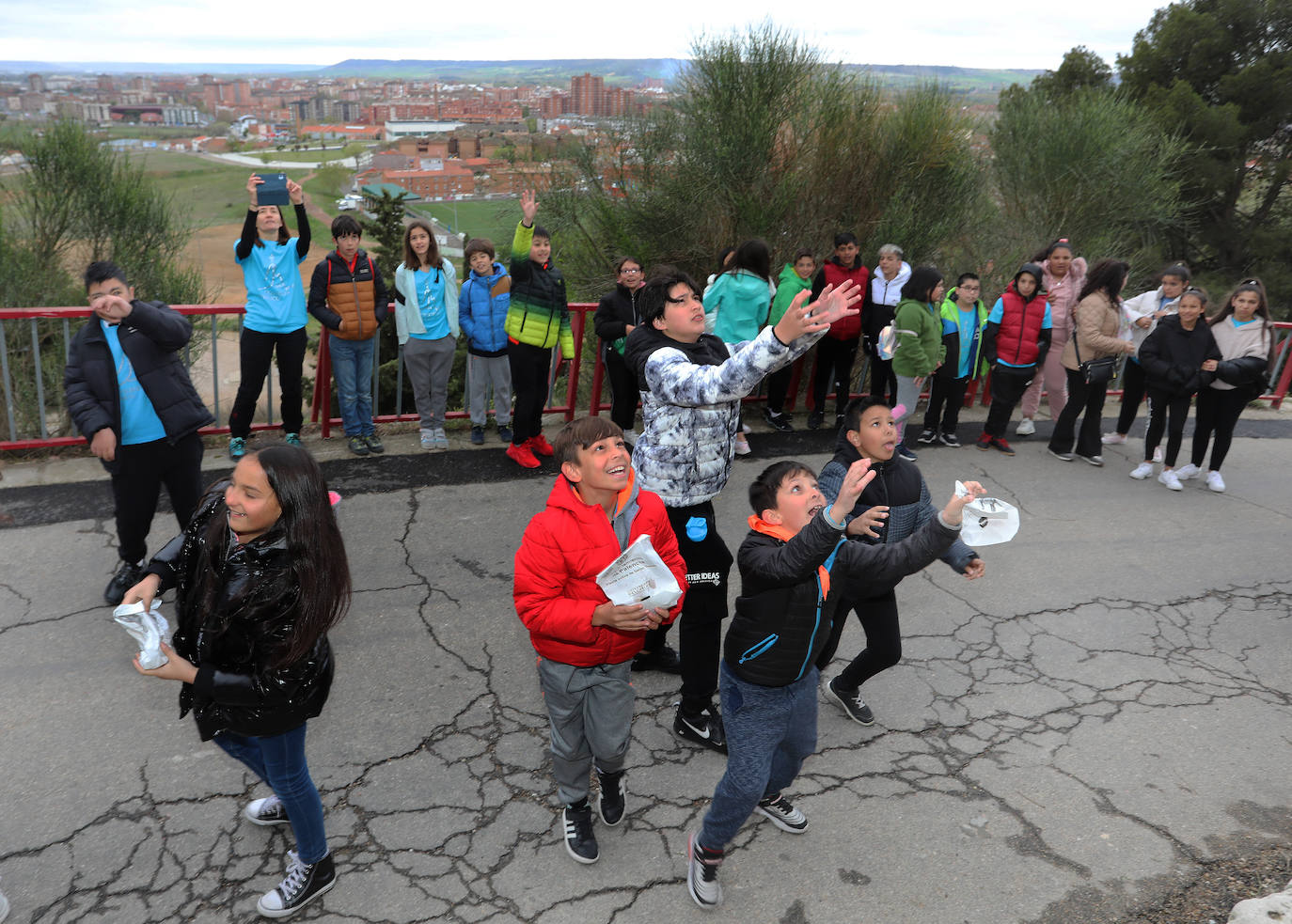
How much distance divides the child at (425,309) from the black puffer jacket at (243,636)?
Answer: 163 inches

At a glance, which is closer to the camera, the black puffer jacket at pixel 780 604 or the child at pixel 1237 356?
the black puffer jacket at pixel 780 604

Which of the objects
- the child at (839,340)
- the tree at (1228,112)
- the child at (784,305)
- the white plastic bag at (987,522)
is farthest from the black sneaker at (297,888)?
the tree at (1228,112)

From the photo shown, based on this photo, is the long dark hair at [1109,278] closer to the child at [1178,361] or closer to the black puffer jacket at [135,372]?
the child at [1178,361]

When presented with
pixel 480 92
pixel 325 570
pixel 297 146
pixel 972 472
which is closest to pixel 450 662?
pixel 325 570

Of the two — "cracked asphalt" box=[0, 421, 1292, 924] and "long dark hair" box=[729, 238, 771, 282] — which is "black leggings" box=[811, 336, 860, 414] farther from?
"cracked asphalt" box=[0, 421, 1292, 924]

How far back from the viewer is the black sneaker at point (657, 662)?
4.42 m

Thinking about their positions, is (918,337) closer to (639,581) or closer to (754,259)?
(754,259)

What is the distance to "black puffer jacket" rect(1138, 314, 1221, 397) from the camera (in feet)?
22.8

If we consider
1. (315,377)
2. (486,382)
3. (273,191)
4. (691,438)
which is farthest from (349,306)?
(691,438)

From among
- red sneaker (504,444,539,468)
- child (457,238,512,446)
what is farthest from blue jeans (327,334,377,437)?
red sneaker (504,444,539,468)

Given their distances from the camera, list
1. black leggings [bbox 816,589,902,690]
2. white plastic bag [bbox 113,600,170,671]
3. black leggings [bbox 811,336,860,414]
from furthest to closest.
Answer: black leggings [bbox 811,336,860,414]
black leggings [bbox 816,589,902,690]
white plastic bag [bbox 113,600,170,671]

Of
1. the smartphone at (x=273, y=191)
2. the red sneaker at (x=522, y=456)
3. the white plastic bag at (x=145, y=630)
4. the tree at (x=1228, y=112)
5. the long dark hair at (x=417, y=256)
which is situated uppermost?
the tree at (x=1228, y=112)

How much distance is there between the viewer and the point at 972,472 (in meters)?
7.43

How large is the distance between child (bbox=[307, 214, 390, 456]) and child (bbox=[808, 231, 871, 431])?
3844 millimetres
